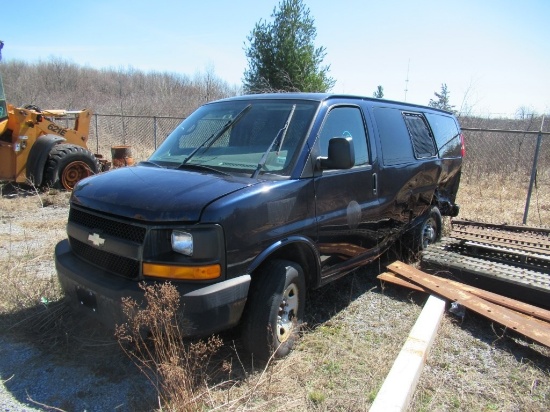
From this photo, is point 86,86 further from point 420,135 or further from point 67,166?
point 420,135

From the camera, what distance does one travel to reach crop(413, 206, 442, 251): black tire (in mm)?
5512

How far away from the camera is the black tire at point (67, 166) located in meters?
8.90

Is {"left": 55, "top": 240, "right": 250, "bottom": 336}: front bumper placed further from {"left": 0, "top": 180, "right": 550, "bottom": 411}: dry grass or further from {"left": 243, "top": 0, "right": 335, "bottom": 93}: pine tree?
{"left": 243, "top": 0, "right": 335, "bottom": 93}: pine tree

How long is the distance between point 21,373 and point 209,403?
1442 mm

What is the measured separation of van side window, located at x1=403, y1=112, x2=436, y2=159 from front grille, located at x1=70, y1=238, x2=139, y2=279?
3616 mm

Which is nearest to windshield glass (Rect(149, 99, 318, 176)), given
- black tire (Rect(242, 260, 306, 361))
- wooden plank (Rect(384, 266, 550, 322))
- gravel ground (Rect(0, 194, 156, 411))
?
black tire (Rect(242, 260, 306, 361))

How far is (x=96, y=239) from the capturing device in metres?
2.87

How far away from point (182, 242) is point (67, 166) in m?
7.86

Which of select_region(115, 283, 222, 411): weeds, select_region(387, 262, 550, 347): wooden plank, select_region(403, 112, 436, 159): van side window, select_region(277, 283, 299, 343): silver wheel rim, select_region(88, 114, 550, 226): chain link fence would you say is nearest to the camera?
select_region(115, 283, 222, 411): weeds

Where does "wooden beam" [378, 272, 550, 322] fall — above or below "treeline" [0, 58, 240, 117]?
below

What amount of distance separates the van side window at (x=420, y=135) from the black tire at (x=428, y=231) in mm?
872

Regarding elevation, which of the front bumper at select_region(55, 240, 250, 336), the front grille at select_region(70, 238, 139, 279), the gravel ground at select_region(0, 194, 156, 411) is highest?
the front grille at select_region(70, 238, 139, 279)

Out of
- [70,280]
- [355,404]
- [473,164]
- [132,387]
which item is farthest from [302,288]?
[473,164]

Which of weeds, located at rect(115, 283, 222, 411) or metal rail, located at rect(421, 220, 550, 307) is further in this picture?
metal rail, located at rect(421, 220, 550, 307)
